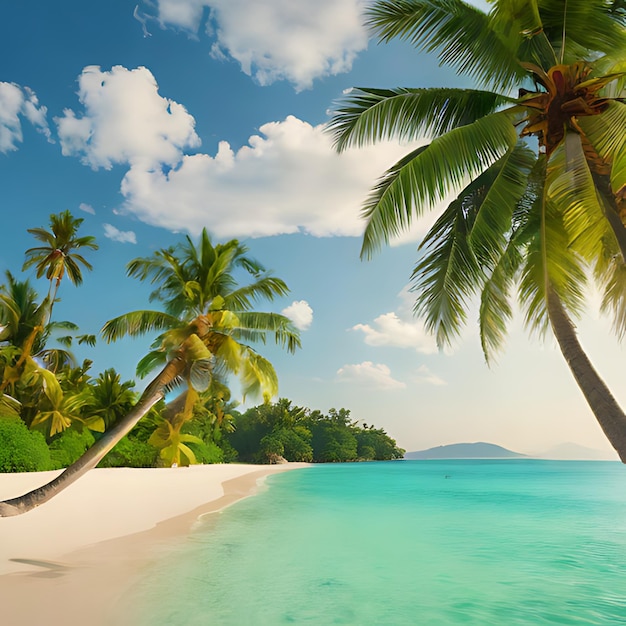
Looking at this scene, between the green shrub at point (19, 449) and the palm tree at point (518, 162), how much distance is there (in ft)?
46.1

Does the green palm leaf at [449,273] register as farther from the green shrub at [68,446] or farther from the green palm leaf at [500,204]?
the green shrub at [68,446]

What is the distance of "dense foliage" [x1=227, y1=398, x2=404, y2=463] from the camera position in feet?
169

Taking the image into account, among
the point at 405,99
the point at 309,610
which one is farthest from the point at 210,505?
the point at 405,99

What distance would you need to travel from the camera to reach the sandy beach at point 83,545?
418cm

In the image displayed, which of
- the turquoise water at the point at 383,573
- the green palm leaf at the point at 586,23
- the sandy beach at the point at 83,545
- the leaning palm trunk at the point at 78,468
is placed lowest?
the turquoise water at the point at 383,573

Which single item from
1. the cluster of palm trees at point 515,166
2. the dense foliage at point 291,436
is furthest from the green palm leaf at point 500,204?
the dense foliage at point 291,436

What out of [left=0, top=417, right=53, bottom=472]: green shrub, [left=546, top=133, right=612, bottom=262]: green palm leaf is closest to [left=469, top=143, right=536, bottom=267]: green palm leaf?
[left=546, top=133, right=612, bottom=262]: green palm leaf

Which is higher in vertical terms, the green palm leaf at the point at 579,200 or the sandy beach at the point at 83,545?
the green palm leaf at the point at 579,200

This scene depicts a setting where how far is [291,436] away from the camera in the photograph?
172 feet

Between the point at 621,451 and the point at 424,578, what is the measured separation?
4226 mm

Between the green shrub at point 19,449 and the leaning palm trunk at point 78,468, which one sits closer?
the leaning palm trunk at point 78,468

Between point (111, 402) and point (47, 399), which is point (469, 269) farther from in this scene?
point (111, 402)

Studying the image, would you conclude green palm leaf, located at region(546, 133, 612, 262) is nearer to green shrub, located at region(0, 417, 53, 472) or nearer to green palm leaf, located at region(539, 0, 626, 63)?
green palm leaf, located at region(539, 0, 626, 63)

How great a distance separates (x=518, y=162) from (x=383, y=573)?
18.6 feet
